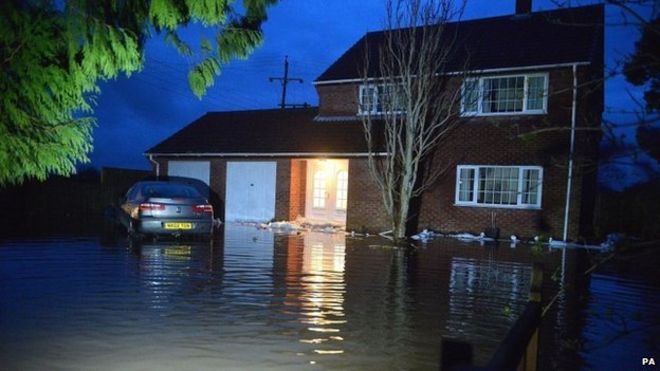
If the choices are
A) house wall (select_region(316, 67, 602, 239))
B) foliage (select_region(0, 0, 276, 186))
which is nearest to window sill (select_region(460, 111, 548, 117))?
house wall (select_region(316, 67, 602, 239))

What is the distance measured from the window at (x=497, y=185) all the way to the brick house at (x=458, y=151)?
0.11 ft

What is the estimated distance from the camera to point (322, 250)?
44.1 ft

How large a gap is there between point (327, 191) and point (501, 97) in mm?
7337

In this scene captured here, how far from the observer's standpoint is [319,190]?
854 inches

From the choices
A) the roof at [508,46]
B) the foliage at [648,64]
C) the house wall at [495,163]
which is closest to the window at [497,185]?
the house wall at [495,163]

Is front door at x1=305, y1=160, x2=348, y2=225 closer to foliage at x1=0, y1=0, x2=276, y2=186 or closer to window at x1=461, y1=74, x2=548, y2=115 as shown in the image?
window at x1=461, y1=74, x2=548, y2=115

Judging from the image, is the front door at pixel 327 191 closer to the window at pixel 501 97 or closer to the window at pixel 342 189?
the window at pixel 342 189

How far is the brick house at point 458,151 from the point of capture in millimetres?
16859

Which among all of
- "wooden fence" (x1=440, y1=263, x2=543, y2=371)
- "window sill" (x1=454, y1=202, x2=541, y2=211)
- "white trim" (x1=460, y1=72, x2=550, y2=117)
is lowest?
"window sill" (x1=454, y1=202, x2=541, y2=211)

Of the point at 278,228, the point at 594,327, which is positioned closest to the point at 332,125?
the point at 278,228

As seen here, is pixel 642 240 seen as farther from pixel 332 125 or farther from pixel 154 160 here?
pixel 154 160

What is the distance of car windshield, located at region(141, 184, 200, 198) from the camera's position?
1375 centimetres

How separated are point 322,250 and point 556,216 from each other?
790 centimetres

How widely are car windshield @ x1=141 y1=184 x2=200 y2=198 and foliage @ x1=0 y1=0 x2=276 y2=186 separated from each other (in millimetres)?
10829
